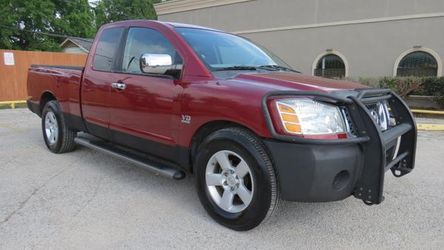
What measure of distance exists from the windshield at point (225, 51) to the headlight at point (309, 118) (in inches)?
39.5

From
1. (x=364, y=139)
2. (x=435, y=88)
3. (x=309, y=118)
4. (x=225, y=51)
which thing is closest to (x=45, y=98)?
(x=225, y=51)

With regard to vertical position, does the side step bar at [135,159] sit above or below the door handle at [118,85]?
below

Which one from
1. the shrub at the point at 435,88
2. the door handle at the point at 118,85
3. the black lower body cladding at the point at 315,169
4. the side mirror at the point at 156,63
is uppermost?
the side mirror at the point at 156,63

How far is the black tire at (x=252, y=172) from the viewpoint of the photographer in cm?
301

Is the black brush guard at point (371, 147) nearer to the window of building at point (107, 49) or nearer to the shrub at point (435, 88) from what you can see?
the window of building at point (107, 49)

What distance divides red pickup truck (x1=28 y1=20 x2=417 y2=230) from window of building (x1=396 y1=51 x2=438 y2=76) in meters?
15.4

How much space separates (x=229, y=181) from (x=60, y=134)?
3.43 metres

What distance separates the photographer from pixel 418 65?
17672mm

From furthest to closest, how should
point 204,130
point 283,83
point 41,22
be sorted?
point 41,22, point 204,130, point 283,83

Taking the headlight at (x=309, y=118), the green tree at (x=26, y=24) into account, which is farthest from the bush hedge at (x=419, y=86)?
the green tree at (x=26, y=24)

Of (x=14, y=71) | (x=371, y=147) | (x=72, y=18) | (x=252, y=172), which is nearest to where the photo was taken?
(x=371, y=147)

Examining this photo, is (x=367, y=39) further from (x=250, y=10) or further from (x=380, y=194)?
(x=380, y=194)

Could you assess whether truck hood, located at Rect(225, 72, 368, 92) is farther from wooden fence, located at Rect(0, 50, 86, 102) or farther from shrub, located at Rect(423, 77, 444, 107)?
wooden fence, located at Rect(0, 50, 86, 102)

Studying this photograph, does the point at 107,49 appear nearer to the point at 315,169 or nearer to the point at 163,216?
the point at 163,216
